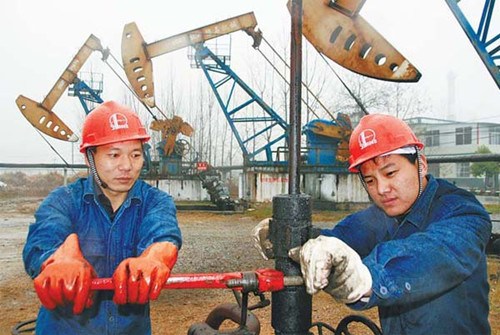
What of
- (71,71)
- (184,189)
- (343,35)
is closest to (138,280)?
(343,35)

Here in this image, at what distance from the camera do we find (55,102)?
1316cm

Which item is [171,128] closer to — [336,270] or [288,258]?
[288,258]

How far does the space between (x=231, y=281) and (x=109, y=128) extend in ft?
2.78

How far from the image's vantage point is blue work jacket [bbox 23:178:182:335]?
5.46 feet

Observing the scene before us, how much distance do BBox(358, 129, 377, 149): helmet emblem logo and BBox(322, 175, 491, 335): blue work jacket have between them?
281 mm

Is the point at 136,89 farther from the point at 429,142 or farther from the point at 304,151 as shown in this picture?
the point at 429,142

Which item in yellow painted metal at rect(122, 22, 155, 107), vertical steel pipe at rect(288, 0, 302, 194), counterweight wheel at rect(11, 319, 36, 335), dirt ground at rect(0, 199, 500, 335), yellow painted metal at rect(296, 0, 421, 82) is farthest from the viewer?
yellow painted metal at rect(122, 22, 155, 107)

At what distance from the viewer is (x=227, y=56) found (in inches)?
562

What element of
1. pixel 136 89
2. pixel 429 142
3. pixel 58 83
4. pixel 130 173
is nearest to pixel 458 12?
pixel 130 173

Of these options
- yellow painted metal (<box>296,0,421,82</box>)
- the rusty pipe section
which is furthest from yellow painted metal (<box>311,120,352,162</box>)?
the rusty pipe section

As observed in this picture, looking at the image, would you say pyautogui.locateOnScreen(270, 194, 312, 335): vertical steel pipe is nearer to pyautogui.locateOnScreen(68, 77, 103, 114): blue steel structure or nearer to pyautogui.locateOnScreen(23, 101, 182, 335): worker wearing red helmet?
pyautogui.locateOnScreen(23, 101, 182, 335): worker wearing red helmet

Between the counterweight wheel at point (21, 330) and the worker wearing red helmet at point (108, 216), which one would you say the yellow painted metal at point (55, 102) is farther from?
the worker wearing red helmet at point (108, 216)

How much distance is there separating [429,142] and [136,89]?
2902 centimetres

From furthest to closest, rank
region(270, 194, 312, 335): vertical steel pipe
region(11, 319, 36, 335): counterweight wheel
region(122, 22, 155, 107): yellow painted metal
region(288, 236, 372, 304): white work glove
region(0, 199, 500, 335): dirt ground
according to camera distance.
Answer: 1. region(122, 22, 155, 107): yellow painted metal
2. region(0, 199, 500, 335): dirt ground
3. region(11, 319, 36, 335): counterweight wheel
4. region(270, 194, 312, 335): vertical steel pipe
5. region(288, 236, 372, 304): white work glove
